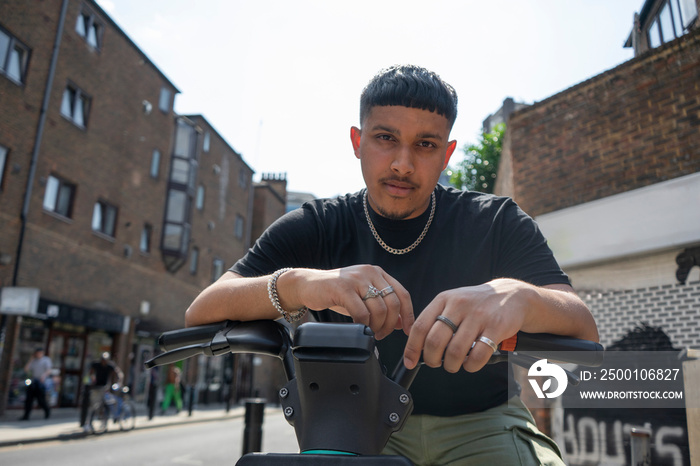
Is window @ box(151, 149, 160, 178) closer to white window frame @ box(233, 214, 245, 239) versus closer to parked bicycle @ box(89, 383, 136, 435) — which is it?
white window frame @ box(233, 214, 245, 239)

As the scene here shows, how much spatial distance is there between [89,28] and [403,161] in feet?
69.7

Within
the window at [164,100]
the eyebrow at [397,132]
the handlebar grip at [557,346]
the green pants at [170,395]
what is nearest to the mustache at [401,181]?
the eyebrow at [397,132]

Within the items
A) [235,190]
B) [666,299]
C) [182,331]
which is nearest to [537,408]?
[666,299]

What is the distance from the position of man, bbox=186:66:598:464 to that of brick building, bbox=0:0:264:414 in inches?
590

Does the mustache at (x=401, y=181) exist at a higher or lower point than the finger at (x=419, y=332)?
higher

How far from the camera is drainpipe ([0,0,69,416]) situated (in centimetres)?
1513

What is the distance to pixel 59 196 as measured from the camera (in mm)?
17797

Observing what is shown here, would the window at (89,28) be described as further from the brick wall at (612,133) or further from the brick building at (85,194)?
the brick wall at (612,133)

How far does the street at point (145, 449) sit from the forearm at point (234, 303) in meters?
8.67

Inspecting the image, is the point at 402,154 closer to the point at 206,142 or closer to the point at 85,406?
the point at 85,406

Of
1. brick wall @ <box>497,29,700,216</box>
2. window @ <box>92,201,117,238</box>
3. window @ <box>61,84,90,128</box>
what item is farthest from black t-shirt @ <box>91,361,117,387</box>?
brick wall @ <box>497,29,700,216</box>

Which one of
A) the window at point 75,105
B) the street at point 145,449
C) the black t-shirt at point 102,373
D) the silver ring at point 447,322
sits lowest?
the street at point 145,449

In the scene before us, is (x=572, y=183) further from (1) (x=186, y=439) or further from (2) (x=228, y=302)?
(1) (x=186, y=439)

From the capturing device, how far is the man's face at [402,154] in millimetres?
1581
